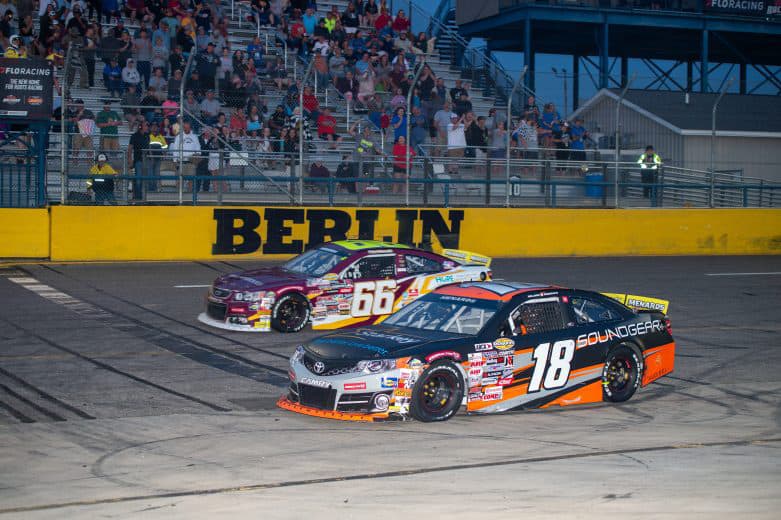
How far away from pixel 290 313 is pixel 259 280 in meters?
0.64

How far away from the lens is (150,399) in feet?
34.6

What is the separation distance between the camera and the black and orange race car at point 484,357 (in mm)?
9438

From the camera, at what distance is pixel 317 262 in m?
15.6

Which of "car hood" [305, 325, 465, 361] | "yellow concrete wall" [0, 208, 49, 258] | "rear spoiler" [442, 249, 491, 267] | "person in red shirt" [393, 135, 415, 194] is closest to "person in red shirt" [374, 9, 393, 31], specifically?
"person in red shirt" [393, 135, 415, 194]

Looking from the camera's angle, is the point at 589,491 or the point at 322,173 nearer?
the point at 589,491

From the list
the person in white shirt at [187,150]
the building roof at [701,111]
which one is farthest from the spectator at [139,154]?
the building roof at [701,111]

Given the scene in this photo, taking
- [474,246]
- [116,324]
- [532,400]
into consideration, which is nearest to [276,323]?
[116,324]

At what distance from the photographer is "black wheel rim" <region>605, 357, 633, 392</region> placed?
35.6 ft

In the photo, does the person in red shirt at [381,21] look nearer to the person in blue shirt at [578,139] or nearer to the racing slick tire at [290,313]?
the person in blue shirt at [578,139]

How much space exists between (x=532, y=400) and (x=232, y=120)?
44.7ft

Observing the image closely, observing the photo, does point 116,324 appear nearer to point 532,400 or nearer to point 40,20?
point 532,400

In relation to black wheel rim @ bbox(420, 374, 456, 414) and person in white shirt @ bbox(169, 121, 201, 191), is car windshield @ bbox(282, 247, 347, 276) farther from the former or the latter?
person in white shirt @ bbox(169, 121, 201, 191)

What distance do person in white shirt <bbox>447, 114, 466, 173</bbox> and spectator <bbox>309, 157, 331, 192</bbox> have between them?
3.05 m

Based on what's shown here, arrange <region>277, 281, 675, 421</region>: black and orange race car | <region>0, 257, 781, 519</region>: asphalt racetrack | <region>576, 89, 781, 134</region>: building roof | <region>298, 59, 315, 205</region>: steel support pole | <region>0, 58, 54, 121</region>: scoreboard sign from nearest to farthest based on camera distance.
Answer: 1. <region>0, 257, 781, 519</region>: asphalt racetrack
2. <region>277, 281, 675, 421</region>: black and orange race car
3. <region>0, 58, 54, 121</region>: scoreboard sign
4. <region>298, 59, 315, 205</region>: steel support pole
5. <region>576, 89, 781, 134</region>: building roof
